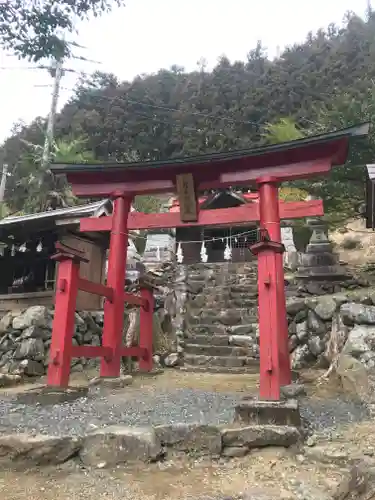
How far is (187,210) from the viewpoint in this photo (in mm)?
8398

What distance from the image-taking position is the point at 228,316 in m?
13.7

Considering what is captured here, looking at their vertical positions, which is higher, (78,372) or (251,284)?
(251,284)

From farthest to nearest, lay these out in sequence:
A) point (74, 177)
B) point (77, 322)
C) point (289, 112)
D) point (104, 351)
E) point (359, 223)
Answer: point (289, 112) < point (359, 223) < point (77, 322) < point (74, 177) < point (104, 351)

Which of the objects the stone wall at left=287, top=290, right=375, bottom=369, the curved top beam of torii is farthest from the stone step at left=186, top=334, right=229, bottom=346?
the curved top beam of torii

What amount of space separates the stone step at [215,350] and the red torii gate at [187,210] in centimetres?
325

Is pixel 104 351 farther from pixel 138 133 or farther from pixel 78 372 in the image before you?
pixel 138 133

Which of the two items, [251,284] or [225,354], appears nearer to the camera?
[225,354]

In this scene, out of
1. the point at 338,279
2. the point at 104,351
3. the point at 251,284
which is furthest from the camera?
the point at 251,284

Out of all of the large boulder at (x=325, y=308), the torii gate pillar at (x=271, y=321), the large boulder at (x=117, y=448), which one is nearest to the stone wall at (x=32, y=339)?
the large boulder at (x=325, y=308)

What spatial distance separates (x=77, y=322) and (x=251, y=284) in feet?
23.3

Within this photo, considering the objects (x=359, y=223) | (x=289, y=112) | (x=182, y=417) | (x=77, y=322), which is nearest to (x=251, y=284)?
(x=77, y=322)

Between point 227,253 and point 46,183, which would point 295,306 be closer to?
point 227,253

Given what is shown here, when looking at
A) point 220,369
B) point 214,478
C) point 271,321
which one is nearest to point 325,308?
point 220,369

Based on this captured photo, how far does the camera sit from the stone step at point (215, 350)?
467 inches
